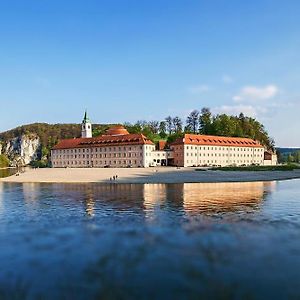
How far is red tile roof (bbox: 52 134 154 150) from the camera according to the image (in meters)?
118

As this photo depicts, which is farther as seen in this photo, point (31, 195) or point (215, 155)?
point (215, 155)

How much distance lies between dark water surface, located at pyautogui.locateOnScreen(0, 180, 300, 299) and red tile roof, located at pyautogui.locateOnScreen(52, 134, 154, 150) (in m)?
89.2

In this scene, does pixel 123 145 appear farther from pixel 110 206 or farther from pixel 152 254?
pixel 152 254

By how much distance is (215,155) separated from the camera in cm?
12319

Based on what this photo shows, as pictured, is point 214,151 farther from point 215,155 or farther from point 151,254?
point 151,254

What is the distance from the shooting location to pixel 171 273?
14.0m

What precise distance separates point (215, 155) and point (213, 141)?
4.94 meters

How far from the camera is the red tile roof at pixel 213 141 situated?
381 ft

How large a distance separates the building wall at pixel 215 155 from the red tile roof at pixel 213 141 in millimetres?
1109

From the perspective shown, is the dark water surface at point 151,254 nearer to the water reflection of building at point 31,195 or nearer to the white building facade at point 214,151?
the water reflection of building at point 31,195

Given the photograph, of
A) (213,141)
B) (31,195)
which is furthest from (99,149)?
(31,195)

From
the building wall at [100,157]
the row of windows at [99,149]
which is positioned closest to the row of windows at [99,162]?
the building wall at [100,157]

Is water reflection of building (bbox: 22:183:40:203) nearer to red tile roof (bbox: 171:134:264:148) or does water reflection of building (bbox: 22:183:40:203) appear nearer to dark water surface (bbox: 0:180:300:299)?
dark water surface (bbox: 0:180:300:299)

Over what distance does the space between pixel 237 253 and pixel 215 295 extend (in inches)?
205
